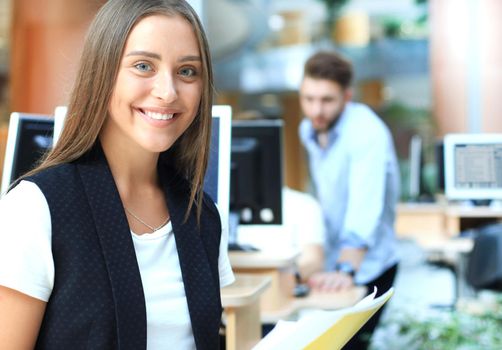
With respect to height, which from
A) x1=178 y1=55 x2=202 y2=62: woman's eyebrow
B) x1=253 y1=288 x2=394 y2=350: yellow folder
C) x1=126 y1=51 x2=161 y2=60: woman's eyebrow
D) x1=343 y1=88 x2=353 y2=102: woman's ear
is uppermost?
x1=343 y1=88 x2=353 y2=102: woman's ear

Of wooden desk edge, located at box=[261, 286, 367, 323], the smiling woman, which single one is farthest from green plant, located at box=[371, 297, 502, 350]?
the smiling woman

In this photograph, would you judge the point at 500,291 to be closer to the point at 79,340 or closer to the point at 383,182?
the point at 383,182

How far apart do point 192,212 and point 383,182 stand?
6.19 feet

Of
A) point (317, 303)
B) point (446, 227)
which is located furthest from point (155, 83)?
point (446, 227)

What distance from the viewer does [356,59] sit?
16406mm

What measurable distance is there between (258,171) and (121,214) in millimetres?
1669

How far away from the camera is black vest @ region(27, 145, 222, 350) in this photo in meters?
1.21

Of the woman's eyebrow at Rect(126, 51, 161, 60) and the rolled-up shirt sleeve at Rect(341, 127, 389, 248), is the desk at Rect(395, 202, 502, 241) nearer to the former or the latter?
the rolled-up shirt sleeve at Rect(341, 127, 389, 248)

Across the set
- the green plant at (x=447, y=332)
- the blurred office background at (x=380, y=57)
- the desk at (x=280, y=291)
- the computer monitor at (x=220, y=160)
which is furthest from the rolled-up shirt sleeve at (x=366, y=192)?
the blurred office background at (x=380, y=57)

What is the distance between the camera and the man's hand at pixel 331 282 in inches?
123

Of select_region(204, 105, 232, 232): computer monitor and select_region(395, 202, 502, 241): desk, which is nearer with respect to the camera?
select_region(204, 105, 232, 232): computer monitor

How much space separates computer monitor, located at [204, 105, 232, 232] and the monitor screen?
74cm

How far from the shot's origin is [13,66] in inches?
216

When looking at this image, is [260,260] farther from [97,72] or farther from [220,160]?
[97,72]
